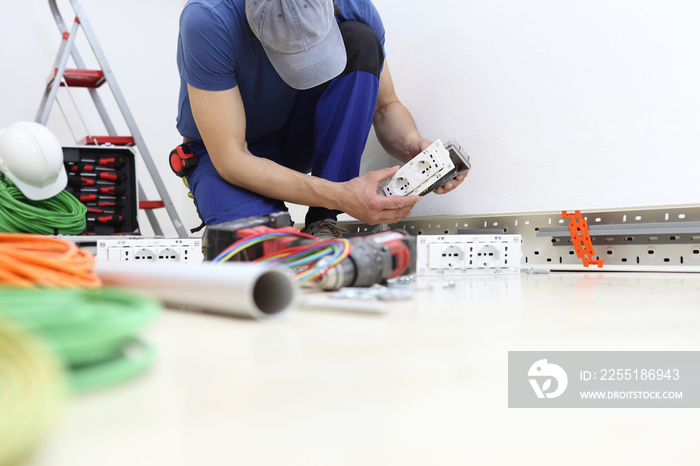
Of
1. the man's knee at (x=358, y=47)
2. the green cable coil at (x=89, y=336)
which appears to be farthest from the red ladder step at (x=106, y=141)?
the green cable coil at (x=89, y=336)

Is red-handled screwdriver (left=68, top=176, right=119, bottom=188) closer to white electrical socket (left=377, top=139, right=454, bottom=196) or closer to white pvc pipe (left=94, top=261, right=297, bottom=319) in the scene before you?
white electrical socket (left=377, top=139, right=454, bottom=196)

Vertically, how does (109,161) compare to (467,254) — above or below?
Result: above

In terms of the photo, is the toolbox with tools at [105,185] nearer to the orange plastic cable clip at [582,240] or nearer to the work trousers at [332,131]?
the work trousers at [332,131]

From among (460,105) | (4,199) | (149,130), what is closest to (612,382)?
(460,105)

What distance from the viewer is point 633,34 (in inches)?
41.1

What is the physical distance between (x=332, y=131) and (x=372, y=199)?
31 cm

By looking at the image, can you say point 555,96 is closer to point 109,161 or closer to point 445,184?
point 445,184

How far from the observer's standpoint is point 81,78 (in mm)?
2211

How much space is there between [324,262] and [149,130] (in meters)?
2.52

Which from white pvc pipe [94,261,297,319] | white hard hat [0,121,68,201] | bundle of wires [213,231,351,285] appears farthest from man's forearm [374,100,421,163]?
white hard hat [0,121,68,201]

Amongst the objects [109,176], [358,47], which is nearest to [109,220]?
[109,176]

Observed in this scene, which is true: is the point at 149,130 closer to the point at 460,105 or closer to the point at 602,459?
the point at 460,105

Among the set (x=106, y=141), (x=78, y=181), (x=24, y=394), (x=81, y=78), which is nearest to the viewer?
(x=24, y=394)

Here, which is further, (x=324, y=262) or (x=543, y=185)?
(x=543, y=185)
